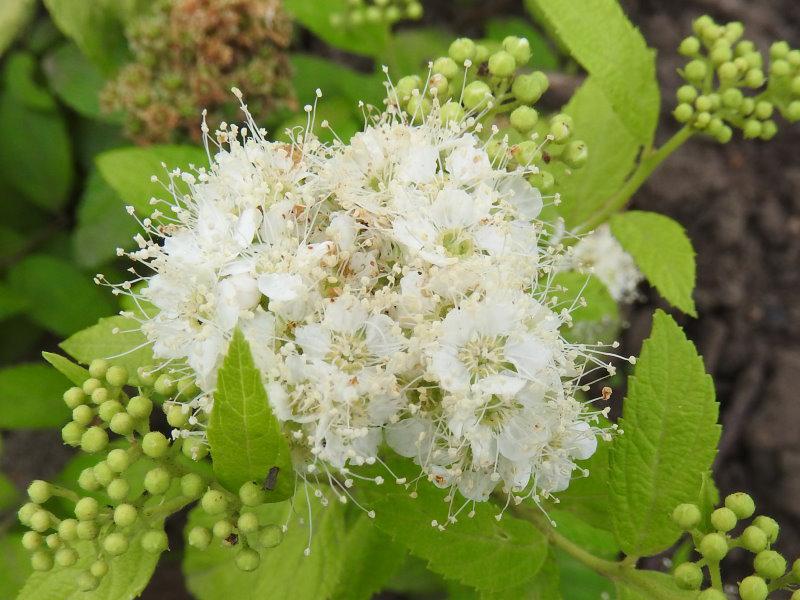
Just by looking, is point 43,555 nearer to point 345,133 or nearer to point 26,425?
point 26,425

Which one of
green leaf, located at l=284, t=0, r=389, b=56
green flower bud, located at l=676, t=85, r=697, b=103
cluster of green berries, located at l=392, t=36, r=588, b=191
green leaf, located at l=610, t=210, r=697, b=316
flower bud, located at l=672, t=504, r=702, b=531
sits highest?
green flower bud, located at l=676, t=85, r=697, b=103

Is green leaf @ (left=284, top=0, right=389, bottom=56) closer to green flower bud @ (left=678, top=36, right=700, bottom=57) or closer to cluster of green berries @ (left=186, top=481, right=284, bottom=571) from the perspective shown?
green flower bud @ (left=678, top=36, right=700, bottom=57)

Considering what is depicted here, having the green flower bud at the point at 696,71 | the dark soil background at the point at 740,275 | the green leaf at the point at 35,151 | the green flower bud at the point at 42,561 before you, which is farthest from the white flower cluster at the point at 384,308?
the dark soil background at the point at 740,275

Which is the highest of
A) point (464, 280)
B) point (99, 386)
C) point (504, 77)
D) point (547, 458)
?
point (504, 77)

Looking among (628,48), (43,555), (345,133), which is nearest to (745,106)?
(628,48)

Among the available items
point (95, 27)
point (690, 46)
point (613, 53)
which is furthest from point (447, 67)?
point (95, 27)

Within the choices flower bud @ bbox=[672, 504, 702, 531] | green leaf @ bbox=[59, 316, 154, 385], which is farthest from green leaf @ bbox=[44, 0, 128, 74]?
flower bud @ bbox=[672, 504, 702, 531]
